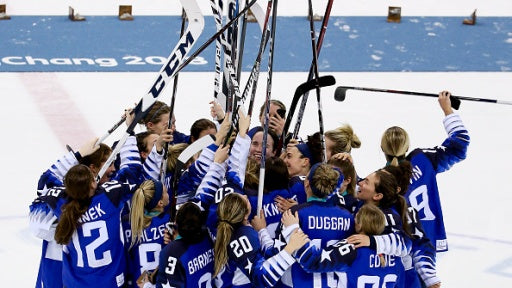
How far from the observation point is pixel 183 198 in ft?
17.1

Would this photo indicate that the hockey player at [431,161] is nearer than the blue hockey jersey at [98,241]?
No

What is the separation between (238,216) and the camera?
435 cm

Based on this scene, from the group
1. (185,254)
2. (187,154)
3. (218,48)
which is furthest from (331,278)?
(218,48)

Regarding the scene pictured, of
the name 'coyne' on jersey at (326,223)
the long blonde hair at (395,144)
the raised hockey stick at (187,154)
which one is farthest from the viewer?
the long blonde hair at (395,144)

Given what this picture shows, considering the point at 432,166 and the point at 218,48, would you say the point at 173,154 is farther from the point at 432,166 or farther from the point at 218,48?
the point at 432,166

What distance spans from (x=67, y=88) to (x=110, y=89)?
0.39 metres

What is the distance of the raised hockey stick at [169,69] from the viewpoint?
4660mm

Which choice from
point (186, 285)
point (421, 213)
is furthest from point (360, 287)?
point (421, 213)

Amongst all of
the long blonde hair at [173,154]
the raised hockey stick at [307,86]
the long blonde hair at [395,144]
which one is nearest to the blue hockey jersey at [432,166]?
the long blonde hair at [395,144]

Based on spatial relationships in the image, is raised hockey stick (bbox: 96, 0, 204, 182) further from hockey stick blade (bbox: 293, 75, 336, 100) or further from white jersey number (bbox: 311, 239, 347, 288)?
white jersey number (bbox: 311, 239, 347, 288)

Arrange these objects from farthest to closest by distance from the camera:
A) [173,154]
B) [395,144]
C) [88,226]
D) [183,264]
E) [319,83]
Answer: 1. [173,154]
2. [395,144]
3. [319,83]
4. [88,226]
5. [183,264]

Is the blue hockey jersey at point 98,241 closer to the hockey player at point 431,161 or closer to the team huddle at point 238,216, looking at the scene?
the team huddle at point 238,216

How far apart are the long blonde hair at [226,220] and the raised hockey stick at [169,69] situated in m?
0.60

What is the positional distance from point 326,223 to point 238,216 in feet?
1.28
